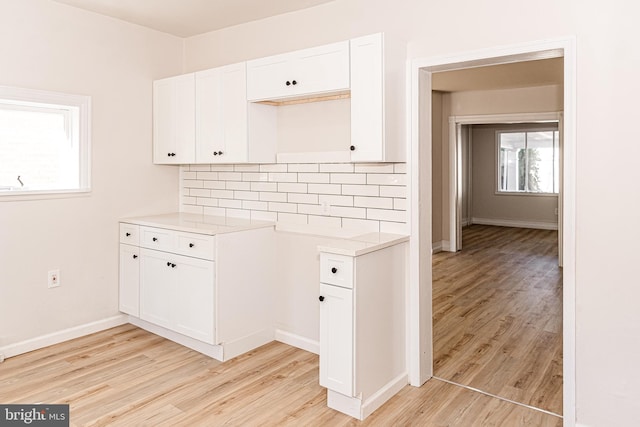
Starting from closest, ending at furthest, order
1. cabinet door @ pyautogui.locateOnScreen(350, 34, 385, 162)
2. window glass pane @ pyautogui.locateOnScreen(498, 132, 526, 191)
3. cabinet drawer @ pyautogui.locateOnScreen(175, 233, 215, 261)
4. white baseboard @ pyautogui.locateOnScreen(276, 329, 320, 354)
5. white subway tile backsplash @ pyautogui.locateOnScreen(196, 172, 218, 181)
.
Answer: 1. cabinet door @ pyautogui.locateOnScreen(350, 34, 385, 162)
2. cabinet drawer @ pyautogui.locateOnScreen(175, 233, 215, 261)
3. white baseboard @ pyautogui.locateOnScreen(276, 329, 320, 354)
4. white subway tile backsplash @ pyautogui.locateOnScreen(196, 172, 218, 181)
5. window glass pane @ pyautogui.locateOnScreen(498, 132, 526, 191)

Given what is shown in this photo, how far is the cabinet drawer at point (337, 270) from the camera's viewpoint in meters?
2.55

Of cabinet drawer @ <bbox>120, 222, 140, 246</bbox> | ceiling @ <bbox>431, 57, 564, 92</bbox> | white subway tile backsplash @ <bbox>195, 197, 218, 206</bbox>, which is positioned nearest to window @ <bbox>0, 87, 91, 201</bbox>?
cabinet drawer @ <bbox>120, 222, 140, 246</bbox>

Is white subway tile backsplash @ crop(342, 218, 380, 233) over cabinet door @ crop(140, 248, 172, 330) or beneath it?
over

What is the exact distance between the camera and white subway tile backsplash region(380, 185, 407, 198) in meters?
3.00

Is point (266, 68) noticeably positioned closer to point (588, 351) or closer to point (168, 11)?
point (168, 11)

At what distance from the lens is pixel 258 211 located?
12.7ft

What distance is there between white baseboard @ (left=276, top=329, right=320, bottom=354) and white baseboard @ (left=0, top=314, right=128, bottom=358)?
4.68 feet

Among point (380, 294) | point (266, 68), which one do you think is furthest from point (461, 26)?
point (380, 294)

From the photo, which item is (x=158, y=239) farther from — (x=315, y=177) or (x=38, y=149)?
(x=315, y=177)

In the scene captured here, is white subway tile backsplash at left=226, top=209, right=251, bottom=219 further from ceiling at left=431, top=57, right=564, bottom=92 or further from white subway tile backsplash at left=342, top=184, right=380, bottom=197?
ceiling at left=431, top=57, right=564, bottom=92

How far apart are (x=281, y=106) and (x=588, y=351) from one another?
102 inches

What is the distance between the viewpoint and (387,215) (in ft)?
10.2
